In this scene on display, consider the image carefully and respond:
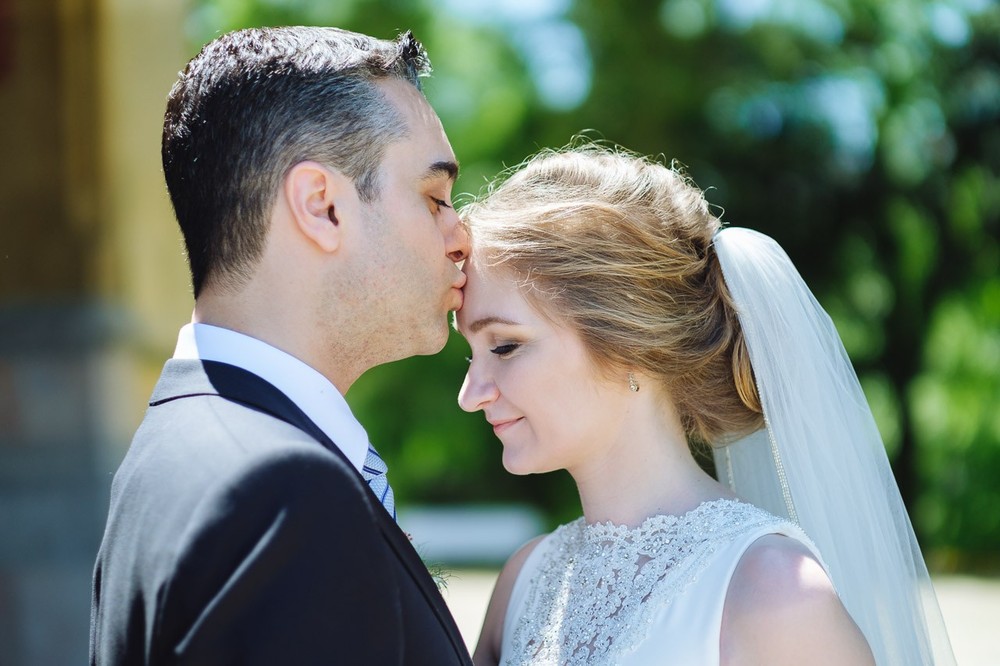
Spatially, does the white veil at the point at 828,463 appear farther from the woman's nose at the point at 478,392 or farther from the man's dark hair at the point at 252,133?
the man's dark hair at the point at 252,133

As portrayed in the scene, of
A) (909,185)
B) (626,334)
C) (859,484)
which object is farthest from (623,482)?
(909,185)

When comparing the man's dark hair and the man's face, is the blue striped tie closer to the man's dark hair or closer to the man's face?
the man's face

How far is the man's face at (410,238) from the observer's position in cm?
210

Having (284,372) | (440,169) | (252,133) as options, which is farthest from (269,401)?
(440,169)

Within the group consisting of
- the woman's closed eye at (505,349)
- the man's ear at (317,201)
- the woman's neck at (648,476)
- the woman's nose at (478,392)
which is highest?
the man's ear at (317,201)

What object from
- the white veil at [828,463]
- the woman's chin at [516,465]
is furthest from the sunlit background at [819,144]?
the woman's chin at [516,465]

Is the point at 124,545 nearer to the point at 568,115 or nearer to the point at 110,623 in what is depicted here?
the point at 110,623

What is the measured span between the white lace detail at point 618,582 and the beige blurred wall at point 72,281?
9.15 ft

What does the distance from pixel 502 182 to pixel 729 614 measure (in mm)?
1260

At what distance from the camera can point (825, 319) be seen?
9.14ft

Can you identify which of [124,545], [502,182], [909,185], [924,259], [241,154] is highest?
[241,154]

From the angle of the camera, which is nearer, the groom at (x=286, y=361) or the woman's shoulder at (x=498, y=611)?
the groom at (x=286, y=361)

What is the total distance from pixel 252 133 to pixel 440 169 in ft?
1.39

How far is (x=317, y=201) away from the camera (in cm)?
201
